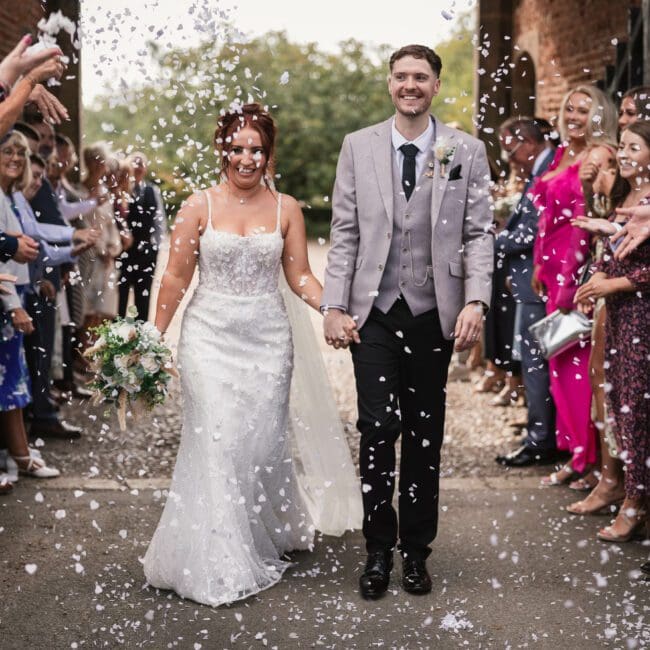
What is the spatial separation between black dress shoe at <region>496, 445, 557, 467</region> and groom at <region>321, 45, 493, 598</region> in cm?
242

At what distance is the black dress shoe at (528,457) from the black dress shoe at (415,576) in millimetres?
2358

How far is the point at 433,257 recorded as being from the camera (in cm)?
446

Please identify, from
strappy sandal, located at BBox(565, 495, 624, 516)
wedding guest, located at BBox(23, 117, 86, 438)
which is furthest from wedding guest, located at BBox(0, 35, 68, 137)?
strappy sandal, located at BBox(565, 495, 624, 516)

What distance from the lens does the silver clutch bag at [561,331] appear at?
6141 mm

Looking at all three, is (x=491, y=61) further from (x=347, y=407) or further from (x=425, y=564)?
(x=425, y=564)

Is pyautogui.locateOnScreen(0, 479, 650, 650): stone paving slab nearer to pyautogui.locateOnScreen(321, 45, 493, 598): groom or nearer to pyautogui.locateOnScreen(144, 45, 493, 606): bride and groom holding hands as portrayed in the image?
pyautogui.locateOnScreen(144, 45, 493, 606): bride and groom holding hands

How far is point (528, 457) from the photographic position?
6922 mm

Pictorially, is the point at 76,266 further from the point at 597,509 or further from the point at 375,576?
the point at 375,576

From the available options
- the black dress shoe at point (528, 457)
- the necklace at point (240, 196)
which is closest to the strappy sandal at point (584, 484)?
the black dress shoe at point (528, 457)

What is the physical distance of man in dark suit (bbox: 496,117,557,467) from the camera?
6.94 metres

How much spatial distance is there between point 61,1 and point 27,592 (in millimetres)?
7064

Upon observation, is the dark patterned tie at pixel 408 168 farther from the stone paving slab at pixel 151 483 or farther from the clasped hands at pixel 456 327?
the stone paving slab at pixel 151 483

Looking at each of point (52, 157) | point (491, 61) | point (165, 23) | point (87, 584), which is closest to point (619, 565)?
point (87, 584)

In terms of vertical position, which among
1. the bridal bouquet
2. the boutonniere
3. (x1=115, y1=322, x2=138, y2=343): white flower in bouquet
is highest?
the boutonniere
